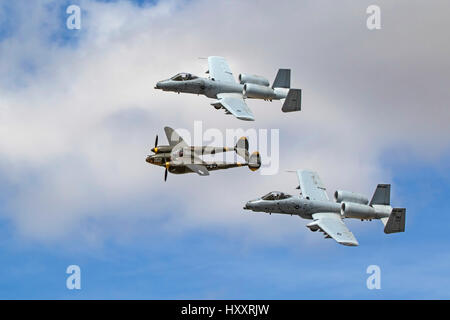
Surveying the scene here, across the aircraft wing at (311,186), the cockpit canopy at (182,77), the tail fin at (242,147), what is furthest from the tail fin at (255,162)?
the cockpit canopy at (182,77)

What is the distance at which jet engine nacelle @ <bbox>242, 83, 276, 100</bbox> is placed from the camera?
73.6 metres

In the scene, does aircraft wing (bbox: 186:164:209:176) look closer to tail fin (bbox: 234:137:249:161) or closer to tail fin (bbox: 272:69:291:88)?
tail fin (bbox: 234:137:249:161)

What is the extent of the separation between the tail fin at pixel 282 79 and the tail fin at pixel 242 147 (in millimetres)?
6662

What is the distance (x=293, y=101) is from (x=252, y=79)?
15.3 ft

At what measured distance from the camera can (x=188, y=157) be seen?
224 feet

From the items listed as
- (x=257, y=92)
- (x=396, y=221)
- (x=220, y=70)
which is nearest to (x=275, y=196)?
(x=396, y=221)

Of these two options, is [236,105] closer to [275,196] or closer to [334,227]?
[275,196]

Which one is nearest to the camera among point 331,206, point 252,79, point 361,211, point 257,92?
point 361,211

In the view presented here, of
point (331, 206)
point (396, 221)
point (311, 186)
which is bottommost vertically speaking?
point (396, 221)

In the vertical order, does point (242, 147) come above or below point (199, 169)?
above

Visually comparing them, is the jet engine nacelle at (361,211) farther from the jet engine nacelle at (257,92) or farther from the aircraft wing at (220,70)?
the aircraft wing at (220,70)

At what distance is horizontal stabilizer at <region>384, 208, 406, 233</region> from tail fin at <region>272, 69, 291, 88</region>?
15.9 meters

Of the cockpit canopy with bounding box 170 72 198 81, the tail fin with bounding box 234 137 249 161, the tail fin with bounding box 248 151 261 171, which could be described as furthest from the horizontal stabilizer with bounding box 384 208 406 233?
the cockpit canopy with bounding box 170 72 198 81

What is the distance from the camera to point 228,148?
232 ft
